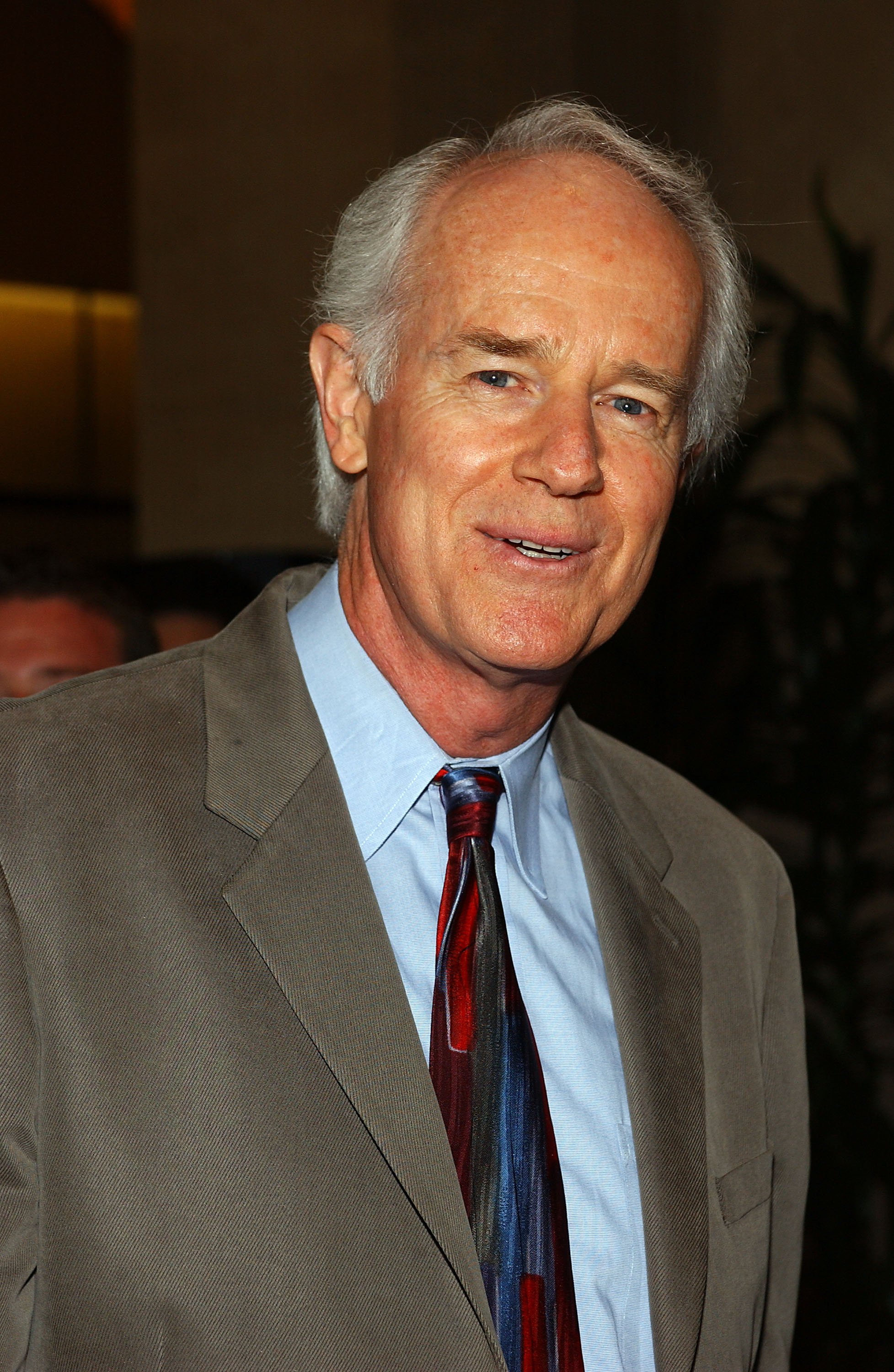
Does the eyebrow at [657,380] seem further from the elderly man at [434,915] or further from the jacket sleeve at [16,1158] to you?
the jacket sleeve at [16,1158]

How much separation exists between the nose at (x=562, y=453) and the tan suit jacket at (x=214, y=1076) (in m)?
0.31

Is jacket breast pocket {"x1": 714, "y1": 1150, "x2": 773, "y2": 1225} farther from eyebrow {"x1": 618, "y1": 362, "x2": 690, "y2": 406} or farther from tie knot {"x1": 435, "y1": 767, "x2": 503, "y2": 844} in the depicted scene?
eyebrow {"x1": 618, "y1": 362, "x2": 690, "y2": 406}

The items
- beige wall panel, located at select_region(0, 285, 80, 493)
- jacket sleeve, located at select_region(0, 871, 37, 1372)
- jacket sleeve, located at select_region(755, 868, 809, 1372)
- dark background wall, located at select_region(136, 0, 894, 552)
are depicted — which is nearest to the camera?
jacket sleeve, located at select_region(0, 871, 37, 1372)

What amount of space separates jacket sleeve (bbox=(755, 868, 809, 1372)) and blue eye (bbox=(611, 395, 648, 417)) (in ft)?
2.10

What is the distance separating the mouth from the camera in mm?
1324

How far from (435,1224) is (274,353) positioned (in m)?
3.38

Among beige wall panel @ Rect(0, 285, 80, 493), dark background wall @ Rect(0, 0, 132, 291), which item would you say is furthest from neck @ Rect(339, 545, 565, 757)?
beige wall panel @ Rect(0, 285, 80, 493)

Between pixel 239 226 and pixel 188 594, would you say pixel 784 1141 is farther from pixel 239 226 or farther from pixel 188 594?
pixel 239 226

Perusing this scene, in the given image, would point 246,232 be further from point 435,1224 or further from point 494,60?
point 435,1224

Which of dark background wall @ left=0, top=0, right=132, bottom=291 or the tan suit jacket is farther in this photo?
dark background wall @ left=0, top=0, right=132, bottom=291

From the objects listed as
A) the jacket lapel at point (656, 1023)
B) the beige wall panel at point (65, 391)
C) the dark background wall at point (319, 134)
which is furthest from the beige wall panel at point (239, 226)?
the beige wall panel at point (65, 391)

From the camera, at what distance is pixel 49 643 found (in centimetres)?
242

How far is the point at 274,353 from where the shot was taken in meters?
4.12

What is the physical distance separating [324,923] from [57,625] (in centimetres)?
143
